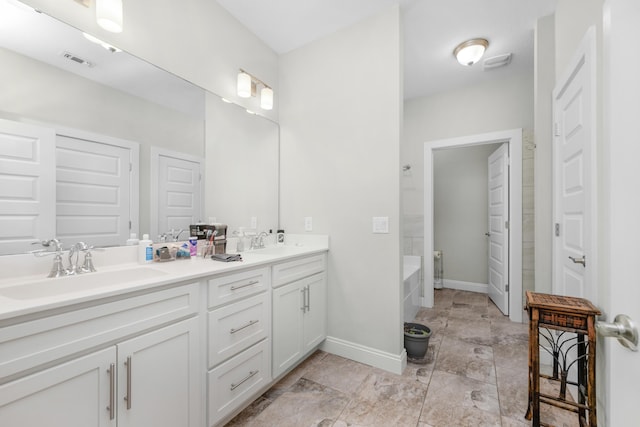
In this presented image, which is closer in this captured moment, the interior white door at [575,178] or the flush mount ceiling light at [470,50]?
the interior white door at [575,178]

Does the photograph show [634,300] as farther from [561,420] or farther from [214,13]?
[214,13]

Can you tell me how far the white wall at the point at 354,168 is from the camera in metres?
2.12

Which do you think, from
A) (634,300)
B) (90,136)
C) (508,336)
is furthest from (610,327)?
(508,336)

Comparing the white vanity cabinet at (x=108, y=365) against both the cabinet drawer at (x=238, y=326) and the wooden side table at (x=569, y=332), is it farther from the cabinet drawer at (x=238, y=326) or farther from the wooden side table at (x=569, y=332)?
the wooden side table at (x=569, y=332)

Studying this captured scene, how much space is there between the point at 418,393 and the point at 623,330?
1602mm

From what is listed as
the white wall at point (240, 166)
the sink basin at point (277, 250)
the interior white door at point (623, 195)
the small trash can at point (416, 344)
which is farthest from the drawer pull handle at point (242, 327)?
the interior white door at point (623, 195)

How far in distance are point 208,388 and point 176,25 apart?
2.19 meters

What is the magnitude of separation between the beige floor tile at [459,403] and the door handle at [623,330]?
136 centimetres

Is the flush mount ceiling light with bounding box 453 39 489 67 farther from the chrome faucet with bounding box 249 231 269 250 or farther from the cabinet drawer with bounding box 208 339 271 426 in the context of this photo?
the cabinet drawer with bounding box 208 339 271 426

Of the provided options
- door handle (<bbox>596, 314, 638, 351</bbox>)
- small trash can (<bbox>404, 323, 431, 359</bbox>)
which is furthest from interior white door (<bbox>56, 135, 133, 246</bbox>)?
small trash can (<bbox>404, 323, 431, 359</bbox>)

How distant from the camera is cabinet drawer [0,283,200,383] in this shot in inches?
32.9

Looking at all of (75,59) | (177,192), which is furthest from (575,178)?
(75,59)

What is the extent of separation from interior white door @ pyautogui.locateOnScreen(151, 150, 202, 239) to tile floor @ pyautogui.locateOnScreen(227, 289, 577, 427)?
1254 millimetres

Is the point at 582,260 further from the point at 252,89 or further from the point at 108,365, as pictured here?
the point at 252,89
